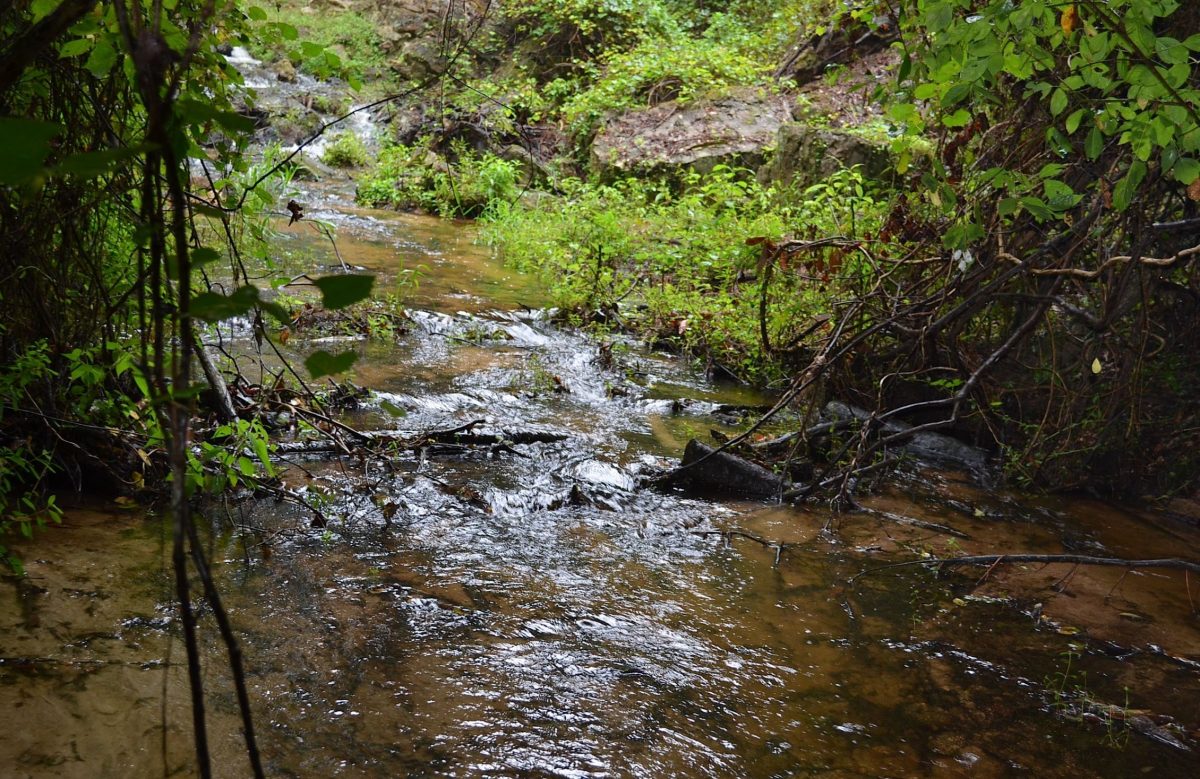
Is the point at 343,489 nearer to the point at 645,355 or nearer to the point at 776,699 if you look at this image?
the point at 776,699

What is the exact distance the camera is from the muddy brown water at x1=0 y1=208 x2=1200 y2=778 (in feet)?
7.19

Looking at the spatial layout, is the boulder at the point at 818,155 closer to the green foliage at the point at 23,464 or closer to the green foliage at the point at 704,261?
the green foliage at the point at 704,261

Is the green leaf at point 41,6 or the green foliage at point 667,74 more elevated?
the green foliage at point 667,74

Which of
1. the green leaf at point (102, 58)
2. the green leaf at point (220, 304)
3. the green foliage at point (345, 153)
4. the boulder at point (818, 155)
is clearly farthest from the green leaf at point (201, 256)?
the green foliage at point (345, 153)

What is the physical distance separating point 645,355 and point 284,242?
13.8 ft

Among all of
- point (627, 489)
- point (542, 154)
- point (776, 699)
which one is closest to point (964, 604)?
point (776, 699)

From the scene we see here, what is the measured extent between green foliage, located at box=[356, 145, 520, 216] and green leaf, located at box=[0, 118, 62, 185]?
36.0ft

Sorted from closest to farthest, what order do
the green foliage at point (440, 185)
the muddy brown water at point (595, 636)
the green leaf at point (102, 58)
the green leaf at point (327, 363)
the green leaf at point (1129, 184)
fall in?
the green leaf at point (327, 363) → the green leaf at point (102, 58) → the muddy brown water at point (595, 636) → the green leaf at point (1129, 184) → the green foliage at point (440, 185)

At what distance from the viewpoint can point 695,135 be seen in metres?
12.0

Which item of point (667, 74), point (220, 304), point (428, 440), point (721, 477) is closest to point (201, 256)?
point (220, 304)

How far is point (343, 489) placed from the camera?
12.0 ft

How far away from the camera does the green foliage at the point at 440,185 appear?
12039 mm

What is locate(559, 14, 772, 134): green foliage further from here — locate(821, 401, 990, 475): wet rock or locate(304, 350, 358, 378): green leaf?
locate(304, 350, 358, 378): green leaf

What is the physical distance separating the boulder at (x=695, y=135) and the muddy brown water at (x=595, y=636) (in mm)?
7655
